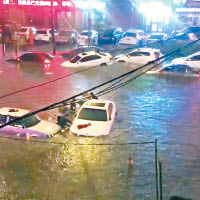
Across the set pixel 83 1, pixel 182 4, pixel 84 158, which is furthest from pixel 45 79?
pixel 182 4

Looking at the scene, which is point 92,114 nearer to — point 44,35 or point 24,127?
point 24,127

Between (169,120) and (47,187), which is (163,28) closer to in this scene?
(169,120)

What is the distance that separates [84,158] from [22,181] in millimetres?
2345

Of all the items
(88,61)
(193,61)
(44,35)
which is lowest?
(88,61)

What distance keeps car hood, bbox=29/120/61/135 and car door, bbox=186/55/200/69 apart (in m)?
15.4

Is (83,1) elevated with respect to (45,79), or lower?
elevated

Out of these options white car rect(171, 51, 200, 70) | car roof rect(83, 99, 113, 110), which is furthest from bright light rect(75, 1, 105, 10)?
car roof rect(83, 99, 113, 110)

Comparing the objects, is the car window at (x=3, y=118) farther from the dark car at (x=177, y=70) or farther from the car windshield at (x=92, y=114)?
the dark car at (x=177, y=70)

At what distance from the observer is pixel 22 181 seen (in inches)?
435

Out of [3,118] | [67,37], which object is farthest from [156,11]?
[3,118]

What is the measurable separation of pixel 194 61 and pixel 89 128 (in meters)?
15.5

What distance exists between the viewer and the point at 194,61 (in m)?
27.7

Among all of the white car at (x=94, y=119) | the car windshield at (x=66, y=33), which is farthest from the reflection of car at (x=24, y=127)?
the car windshield at (x=66, y=33)

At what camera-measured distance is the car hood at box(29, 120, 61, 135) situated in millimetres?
14320
